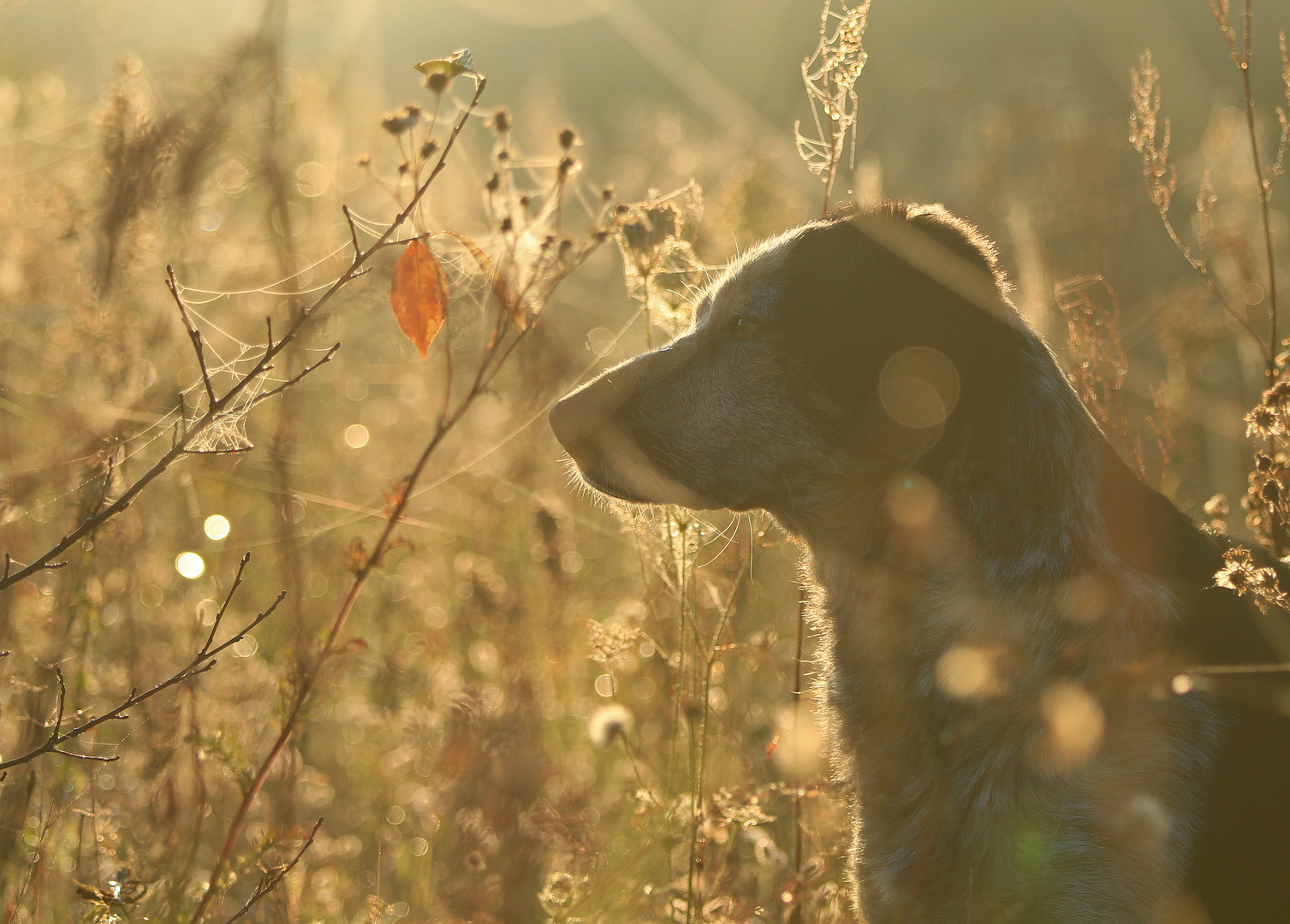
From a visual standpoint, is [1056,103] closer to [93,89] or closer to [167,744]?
[93,89]

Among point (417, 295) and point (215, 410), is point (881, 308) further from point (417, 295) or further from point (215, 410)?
point (215, 410)

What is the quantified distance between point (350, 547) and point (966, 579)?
4.49 feet

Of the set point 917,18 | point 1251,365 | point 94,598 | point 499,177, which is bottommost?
point 94,598

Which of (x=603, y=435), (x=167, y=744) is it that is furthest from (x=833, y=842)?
(x=167, y=744)

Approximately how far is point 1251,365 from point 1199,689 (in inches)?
121

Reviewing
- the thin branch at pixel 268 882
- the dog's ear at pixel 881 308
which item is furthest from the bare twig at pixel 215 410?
the dog's ear at pixel 881 308

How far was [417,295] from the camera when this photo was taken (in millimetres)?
1694

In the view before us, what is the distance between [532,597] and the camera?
4.10 metres

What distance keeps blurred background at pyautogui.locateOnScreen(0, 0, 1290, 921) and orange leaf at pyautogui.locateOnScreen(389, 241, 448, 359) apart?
133 mm

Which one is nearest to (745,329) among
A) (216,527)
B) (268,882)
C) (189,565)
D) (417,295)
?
(417,295)

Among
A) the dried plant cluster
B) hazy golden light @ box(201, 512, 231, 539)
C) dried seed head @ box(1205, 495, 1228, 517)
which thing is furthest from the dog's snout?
hazy golden light @ box(201, 512, 231, 539)

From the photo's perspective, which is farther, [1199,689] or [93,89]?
[93,89]

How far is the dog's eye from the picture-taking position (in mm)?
2566

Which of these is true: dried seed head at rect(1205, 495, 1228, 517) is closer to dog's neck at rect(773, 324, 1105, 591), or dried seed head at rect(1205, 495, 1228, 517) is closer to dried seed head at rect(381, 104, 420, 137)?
dog's neck at rect(773, 324, 1105, 591)
